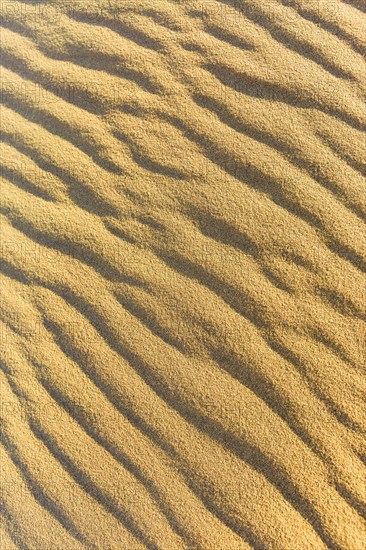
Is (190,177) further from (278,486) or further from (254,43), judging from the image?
(278,486)

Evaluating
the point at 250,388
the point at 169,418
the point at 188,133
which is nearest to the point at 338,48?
the point at 188,133

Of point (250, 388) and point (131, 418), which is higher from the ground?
point (250, 388)

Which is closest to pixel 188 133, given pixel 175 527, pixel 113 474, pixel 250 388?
pixel 250 388

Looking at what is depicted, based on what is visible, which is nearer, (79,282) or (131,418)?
(131,418)

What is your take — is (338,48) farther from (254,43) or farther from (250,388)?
(250,388)

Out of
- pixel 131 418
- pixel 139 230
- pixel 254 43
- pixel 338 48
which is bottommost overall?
pixel 131 418

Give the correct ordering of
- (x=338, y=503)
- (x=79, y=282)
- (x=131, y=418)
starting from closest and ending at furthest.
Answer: (x=338, y=503)
(x=131, y=418)
(x=79, y=282)

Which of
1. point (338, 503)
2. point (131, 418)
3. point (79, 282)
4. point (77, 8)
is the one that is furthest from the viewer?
point (77, 8)
